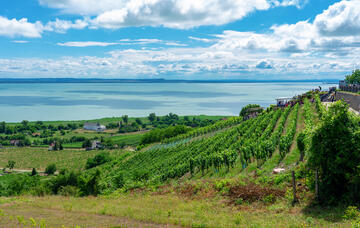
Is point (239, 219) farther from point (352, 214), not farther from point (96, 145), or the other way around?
point (96, 145)

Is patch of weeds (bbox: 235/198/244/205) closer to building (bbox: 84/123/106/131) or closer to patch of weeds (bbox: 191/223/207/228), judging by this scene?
patch of weeds (bbox: 191/223/207/228)

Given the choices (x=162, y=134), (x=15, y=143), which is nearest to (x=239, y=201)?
(x=162, y=134)

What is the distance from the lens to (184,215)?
11.7 metres

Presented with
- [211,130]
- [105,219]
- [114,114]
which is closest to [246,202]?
[105,219]

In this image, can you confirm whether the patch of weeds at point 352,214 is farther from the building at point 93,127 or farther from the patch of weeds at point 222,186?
the building at point 93,127

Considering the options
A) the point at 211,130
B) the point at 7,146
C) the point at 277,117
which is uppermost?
the point at 277,117

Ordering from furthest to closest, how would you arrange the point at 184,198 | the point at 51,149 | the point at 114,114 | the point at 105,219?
the point at 114,114 → the point at 51,149 → the point at 184,198 → the point at 105,219

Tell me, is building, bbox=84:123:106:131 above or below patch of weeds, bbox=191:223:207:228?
below

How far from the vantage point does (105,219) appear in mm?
11844

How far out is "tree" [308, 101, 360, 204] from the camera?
11109 mm

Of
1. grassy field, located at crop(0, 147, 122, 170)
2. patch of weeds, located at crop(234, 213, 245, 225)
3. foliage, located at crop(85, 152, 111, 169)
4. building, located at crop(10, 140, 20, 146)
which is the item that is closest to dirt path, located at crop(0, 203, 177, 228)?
patch of weeds, located at crop(234, 213, 245, 225)

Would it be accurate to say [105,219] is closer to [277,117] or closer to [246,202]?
[246,202]

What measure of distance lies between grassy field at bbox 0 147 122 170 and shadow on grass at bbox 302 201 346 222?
68876 mm

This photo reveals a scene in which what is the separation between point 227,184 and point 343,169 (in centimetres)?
592
